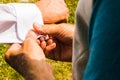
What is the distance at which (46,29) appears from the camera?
1.97 metres

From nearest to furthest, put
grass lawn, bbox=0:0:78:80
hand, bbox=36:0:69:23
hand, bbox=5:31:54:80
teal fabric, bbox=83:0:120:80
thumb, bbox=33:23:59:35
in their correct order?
teal fabric, bbox=83:0:120:80 < hand, bbox=5:31:54:80 < thumb, bbox=33:23:59:35 < hand, bbox=36:0:69:23 < grass lawn, bbox=0:0:78:80

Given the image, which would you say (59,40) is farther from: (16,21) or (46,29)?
(16,21)

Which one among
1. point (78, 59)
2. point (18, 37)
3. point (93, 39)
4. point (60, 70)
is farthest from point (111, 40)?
point (60, 70)

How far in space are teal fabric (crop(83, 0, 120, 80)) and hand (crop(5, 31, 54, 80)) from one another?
38.9 inches

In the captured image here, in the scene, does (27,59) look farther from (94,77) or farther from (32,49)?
(94,77)

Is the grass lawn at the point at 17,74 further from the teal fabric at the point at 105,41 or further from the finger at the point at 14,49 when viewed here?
the teal fabric at the point at 105,41

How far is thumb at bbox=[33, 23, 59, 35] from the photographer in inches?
75.7

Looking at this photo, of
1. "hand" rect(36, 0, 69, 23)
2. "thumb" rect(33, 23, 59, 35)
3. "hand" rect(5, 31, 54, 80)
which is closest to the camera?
"hand" rect(5, 31, 54, 80)

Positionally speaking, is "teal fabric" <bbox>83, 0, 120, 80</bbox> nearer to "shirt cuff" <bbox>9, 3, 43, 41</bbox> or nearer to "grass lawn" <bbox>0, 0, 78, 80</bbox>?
"shirt cuff" <bbox>9, 3, 43, 41</bbox>

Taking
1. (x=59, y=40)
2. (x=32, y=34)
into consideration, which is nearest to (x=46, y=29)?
(x=32, y=34)

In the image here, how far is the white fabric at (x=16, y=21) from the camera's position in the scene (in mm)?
1932

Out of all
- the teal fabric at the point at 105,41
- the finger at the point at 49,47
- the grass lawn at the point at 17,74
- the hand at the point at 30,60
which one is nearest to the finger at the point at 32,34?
the hand at the point at 30,60

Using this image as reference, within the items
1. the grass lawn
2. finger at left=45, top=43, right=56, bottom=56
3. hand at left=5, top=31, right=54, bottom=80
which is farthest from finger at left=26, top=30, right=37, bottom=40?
the grass lawn

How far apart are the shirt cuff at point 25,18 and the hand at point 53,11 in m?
0.06
